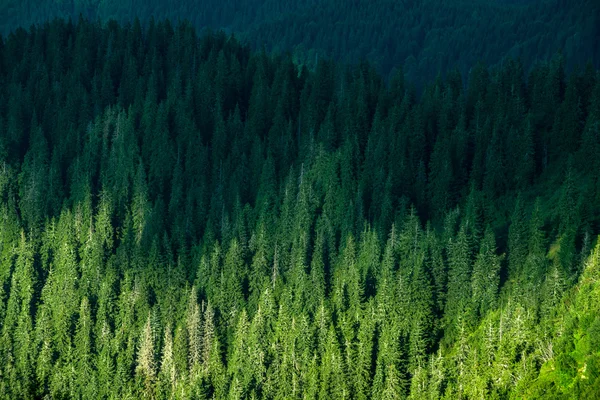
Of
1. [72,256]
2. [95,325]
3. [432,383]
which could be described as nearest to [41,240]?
[72,256]

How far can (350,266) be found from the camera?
166750 mm

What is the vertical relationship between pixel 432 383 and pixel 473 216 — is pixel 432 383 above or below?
below

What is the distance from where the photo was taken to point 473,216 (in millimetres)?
161625

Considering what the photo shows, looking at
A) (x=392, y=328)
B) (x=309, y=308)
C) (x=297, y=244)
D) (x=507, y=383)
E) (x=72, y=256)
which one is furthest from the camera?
(x=72, y=256)

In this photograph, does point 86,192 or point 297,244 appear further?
point 86,192

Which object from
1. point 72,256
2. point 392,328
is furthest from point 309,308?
point 72,256

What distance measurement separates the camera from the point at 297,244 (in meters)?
176

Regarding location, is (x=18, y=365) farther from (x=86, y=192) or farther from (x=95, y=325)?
(x=86, y=192)

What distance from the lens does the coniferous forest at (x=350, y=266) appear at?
470 feet

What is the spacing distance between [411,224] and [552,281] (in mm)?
28884

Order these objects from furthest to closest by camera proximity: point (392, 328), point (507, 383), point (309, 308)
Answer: point (309, 308) < point (392, 328) < point (507, 383)

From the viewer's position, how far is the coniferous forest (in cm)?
14338

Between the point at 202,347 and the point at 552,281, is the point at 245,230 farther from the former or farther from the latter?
the point at 552,281

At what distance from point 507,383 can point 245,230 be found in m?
58.6
